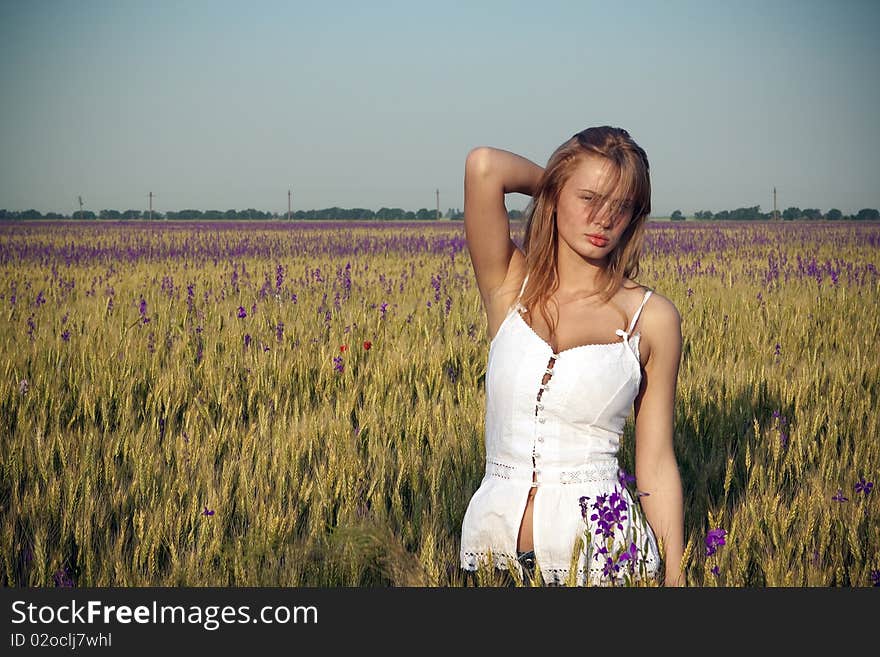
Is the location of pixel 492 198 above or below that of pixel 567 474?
above

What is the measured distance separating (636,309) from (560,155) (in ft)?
1.35

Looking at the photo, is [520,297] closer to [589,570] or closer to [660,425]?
[660,425]

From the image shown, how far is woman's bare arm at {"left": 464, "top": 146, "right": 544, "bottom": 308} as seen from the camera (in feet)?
6.14

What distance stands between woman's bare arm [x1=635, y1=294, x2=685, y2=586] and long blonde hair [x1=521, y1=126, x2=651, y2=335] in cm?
13

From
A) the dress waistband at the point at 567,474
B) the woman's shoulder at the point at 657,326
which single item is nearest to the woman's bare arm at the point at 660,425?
the woman's shoulder at the point at 657,326

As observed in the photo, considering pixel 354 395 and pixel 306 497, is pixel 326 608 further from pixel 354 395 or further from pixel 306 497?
pixel 354 395

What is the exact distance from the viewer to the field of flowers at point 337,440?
2.19 m

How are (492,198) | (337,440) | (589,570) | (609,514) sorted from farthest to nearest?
(337,440) < (492,198) < (589,570) < (609,514)

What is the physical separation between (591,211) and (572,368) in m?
0.36

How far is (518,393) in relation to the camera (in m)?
1.85

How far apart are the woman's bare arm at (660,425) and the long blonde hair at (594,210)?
0.44ft

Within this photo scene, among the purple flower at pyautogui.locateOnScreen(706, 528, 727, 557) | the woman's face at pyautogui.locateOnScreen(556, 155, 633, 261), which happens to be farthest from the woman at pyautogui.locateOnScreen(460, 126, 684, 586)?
the purple flower at pyautogui.locateOnScreen(706, 528, 727, 557)

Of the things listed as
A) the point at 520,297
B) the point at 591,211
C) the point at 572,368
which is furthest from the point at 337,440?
the point at 591,211

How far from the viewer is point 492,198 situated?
1.89 meters
